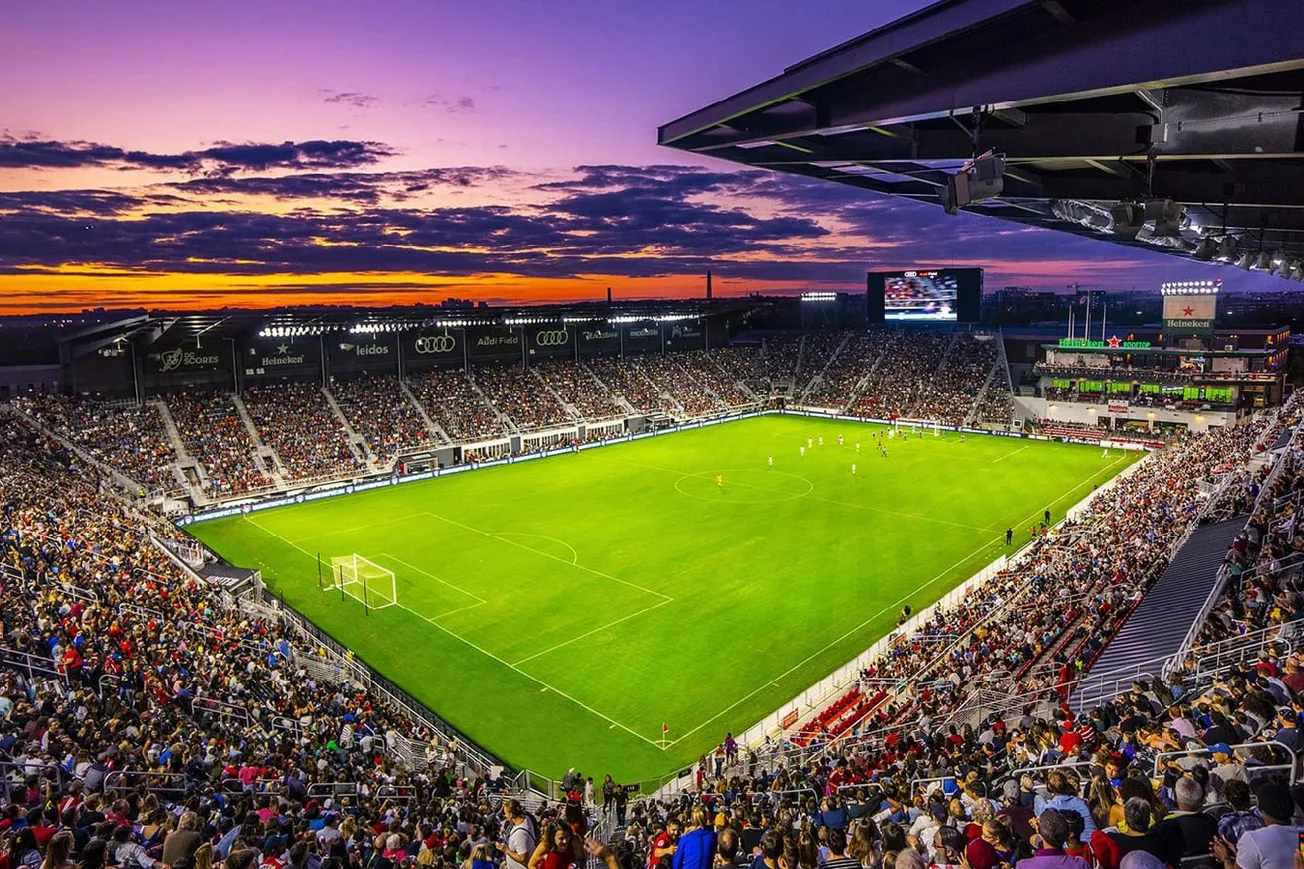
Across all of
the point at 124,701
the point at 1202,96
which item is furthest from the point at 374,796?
the point at 1202,96

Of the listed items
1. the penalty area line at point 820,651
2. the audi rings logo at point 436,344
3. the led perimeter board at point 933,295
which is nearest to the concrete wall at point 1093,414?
the led perimeter board at point 933,295

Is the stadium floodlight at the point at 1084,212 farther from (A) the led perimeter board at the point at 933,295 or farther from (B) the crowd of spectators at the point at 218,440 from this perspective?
(A) the led perimeter board at the point at 933,295

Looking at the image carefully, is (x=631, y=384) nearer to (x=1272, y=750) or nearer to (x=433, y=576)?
(x=433, y=576)

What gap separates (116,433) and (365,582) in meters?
23.3

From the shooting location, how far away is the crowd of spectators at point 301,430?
48.7 m

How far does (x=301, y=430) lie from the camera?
168 ft

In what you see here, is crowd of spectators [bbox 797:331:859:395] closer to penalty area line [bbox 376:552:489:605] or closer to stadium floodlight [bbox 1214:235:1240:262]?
penalty area line [bbox 376:552:489:605]

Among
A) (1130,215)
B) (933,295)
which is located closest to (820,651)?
(1130,215)

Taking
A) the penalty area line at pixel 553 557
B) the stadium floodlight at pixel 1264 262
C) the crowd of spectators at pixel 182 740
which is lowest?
the penalty area line at pixel 553 557

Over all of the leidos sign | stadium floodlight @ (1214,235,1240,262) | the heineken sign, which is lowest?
the heineken sign

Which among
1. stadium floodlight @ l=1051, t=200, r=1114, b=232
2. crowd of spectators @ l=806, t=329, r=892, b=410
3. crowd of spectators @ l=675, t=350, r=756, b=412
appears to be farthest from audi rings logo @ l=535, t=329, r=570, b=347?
stadium floodlight @ l=1051, t=200, r=1114, b=232

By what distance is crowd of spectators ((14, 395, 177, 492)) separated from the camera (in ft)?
138

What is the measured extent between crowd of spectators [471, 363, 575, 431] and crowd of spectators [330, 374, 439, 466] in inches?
277

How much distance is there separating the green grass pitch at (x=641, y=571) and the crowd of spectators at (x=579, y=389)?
35.2ft
